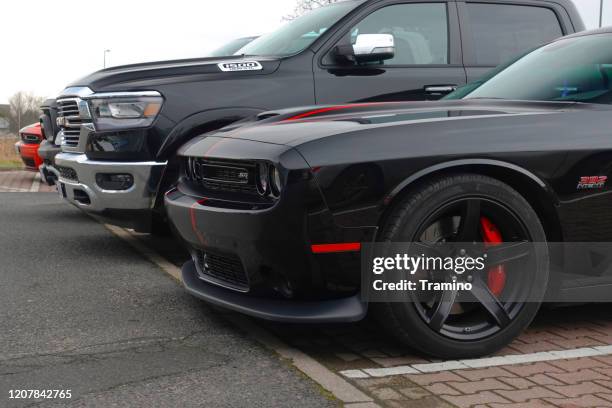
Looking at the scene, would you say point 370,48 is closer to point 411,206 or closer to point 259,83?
point 259,83

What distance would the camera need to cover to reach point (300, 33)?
6680 millimetres

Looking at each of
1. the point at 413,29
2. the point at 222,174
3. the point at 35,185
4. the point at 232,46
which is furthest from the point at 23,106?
the point at 222,174

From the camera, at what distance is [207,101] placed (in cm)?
594

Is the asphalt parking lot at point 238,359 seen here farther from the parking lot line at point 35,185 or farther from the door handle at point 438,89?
the parking lot line at point 35,185

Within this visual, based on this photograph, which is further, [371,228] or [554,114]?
[554,114]

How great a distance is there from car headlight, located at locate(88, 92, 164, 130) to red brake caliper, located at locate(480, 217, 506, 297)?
9.35ft

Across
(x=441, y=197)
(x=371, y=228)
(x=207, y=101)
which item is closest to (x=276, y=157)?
(x=371, y=228)

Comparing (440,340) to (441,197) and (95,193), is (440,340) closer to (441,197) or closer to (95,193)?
(441,197)

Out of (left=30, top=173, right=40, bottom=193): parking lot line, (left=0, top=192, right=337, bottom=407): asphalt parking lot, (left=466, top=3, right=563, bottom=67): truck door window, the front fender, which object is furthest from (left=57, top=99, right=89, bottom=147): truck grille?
(left=30, top=173, right=40, bottom=193): parking lot line

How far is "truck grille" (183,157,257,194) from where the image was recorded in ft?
12.9

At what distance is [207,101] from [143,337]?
226 centimetres

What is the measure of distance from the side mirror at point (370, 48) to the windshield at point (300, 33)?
0.31m

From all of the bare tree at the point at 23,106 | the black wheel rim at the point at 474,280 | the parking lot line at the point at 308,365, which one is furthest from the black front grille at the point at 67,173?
the bare tree at the point at 23,106

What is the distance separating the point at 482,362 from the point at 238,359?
3.58 ft
